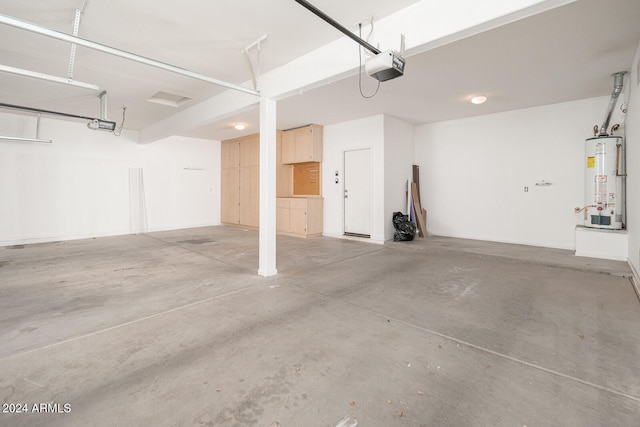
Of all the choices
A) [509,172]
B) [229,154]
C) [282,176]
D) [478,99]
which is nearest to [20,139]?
[229,154]

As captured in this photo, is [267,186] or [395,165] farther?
[395,165]

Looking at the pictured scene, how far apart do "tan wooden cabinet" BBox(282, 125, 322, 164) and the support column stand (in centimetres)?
314

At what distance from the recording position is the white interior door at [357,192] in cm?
662

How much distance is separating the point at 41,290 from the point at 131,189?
5072 mm

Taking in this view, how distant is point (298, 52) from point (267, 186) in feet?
5.63

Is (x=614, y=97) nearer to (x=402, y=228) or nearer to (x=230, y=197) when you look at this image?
(x=402, y=228)

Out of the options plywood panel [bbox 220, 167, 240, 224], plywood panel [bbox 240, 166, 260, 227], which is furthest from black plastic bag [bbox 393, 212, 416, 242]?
plywood panel [bbox 220, 167, 240, 224]

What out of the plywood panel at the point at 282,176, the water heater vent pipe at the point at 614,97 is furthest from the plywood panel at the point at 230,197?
the water heater vent pipe at the point at 614,97

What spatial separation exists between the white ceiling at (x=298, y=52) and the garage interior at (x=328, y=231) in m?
0.04

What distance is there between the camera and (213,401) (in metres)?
1.63

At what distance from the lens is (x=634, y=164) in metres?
3.62

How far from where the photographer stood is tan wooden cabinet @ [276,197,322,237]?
7.12m

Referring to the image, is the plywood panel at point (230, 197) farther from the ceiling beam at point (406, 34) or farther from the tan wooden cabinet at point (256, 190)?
the ceiling beam at point (406, 34)

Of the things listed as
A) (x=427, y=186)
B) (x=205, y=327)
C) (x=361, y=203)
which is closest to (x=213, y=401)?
(x=205, y=327)
